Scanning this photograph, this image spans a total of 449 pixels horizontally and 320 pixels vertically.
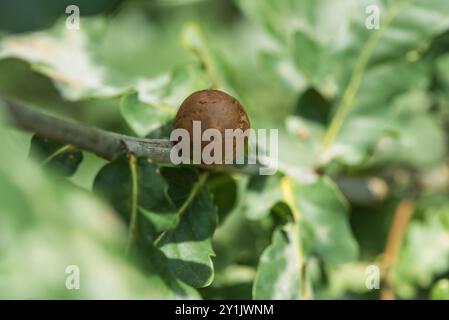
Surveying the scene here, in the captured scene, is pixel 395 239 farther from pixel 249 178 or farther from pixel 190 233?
pixel 190 233

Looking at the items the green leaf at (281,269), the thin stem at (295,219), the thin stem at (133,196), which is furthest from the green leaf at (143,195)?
the thin stem at (295,219)

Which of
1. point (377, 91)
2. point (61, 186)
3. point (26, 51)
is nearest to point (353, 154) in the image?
point (377, 91)

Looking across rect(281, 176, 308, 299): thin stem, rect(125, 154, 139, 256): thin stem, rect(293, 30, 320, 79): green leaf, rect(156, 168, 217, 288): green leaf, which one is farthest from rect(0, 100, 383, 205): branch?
rect(293, 30, 320, 79): green leaf

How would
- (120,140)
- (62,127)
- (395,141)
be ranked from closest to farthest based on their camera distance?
(62,127), (120,140), (395,141)

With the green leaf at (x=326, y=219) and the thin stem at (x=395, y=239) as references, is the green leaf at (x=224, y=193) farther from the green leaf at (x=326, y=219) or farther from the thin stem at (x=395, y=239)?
the thin stem at (x=395, y=239)

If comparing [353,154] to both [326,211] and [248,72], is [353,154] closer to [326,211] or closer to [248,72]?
[326,211]
